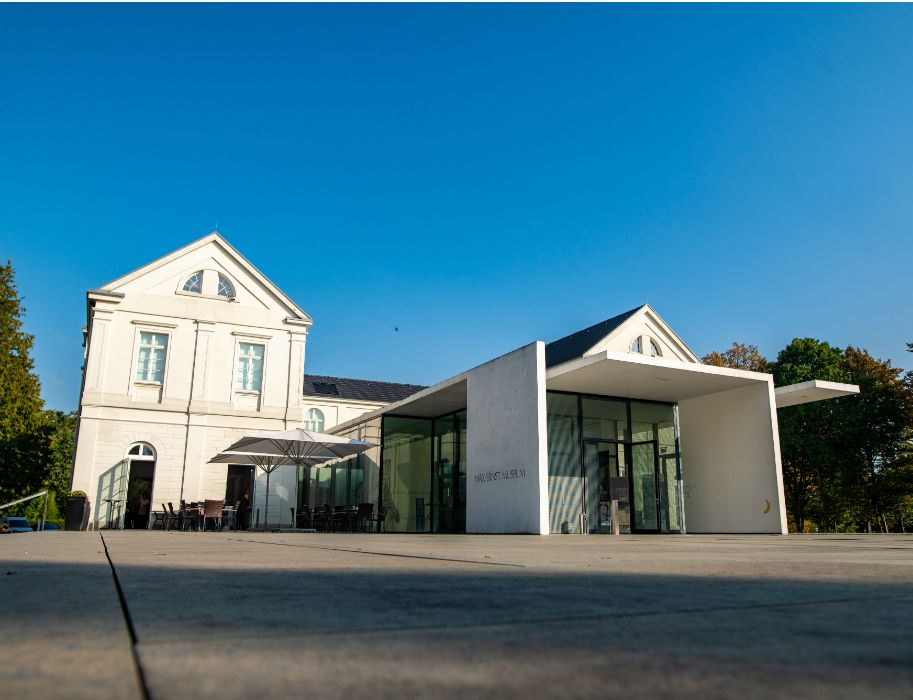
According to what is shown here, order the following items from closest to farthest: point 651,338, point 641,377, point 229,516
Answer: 1. point 641,377
2. point 229,516
3. point 651,338

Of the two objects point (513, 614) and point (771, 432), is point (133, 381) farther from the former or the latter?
point (513, 614)

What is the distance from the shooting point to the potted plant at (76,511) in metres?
21.1

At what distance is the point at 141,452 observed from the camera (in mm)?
24797

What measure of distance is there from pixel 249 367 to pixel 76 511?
8.06 meters

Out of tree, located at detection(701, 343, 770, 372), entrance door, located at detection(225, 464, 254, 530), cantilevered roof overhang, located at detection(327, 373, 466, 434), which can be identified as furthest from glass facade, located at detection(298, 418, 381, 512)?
tree, located at detection(701, 343, 770, 372)

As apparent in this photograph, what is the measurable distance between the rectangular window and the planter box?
209 inches

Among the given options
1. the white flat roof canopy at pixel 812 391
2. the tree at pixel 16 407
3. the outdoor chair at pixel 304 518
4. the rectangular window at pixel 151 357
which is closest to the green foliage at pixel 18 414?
the tree at pixel 16 407

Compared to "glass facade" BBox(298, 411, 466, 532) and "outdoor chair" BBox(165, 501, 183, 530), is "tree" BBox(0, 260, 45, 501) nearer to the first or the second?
"outdoor chair" BBox(165, 501, 183, 530)

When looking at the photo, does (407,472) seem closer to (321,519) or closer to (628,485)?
(321,519)

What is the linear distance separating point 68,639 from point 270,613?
0.48 metres

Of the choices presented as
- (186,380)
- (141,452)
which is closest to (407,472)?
(186,380)

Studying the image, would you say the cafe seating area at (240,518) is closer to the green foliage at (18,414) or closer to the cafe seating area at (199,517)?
the cafe seating area at (199,517)

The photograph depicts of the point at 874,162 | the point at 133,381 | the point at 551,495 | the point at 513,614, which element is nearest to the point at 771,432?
the point at 551,495

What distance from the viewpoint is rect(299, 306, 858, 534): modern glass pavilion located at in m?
15.6
